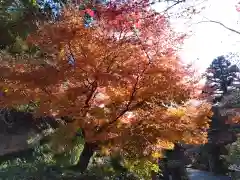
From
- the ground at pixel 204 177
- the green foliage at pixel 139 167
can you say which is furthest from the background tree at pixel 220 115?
the green foliage at pixel 139 167

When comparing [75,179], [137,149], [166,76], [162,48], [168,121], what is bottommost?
[75,179]

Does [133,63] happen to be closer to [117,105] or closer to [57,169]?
[117,105]

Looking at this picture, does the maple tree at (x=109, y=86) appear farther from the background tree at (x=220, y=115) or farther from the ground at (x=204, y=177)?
the ground at (x=204, y=177)

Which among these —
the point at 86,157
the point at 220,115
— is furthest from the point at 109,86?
the point at 220,115

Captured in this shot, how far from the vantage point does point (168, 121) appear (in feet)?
25.4

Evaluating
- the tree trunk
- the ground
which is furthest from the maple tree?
the ground

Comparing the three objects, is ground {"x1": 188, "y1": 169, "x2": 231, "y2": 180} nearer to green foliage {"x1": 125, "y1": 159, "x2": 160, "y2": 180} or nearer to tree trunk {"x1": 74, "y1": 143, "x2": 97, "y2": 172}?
green foliage {"x1": 125, "y1": 159, "x2": 160, "y2": 180}

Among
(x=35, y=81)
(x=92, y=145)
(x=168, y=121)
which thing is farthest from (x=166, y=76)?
(x=92, y=145)

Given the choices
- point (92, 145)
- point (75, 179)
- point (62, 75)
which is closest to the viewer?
point (62, 75)

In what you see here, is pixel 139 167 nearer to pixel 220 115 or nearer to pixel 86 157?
pixel 86 157

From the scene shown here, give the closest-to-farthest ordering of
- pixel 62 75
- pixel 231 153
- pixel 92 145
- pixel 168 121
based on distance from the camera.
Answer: pixel 62 75, pixel 168 121, pixel 92 145, pixel 231 153

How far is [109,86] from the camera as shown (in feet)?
24.6

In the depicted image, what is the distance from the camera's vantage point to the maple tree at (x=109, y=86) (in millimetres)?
6637

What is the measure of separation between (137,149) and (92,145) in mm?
1576
